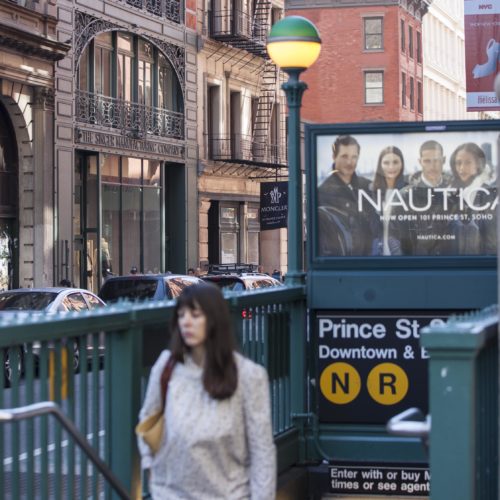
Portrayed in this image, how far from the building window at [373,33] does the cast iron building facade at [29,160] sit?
128 feet

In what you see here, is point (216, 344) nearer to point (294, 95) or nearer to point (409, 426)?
point (409, 426)

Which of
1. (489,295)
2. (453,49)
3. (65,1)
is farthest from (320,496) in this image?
(453,49)

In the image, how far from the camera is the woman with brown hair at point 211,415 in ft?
16.3

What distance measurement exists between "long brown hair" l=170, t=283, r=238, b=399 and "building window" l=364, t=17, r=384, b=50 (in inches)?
2644

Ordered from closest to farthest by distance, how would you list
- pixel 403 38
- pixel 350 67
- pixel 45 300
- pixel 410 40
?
1. pixel 45 300
2. pixel 350 67
3. pixel 403 38
4. pixel 410 40

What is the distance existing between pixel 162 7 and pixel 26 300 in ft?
70.4

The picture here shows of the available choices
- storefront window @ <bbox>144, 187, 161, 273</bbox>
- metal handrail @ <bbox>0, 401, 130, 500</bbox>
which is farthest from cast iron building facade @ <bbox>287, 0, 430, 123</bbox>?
metal handrail @ <bbox>0, 401, 130, 500</bbox>

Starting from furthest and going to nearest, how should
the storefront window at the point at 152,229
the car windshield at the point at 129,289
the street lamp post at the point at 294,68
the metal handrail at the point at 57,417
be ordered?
the storefront window at the point at 152,229 → the car windshield at the point at 129,289 → the street lamp post at the point at 294,68 → the metal handrail at the point at 57,417

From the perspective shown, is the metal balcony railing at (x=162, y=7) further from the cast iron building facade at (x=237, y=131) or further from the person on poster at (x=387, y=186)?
the person on poster at (x=387, y=186)

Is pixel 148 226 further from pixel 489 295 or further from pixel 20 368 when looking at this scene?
pixel 20 368

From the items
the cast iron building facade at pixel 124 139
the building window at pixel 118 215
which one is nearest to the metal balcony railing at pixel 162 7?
the cast iron building facade at pixel 124 139

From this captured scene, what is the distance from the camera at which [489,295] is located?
957 cm

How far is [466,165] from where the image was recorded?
9633 mm

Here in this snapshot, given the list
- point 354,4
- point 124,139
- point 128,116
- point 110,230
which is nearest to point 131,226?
point 110,230
